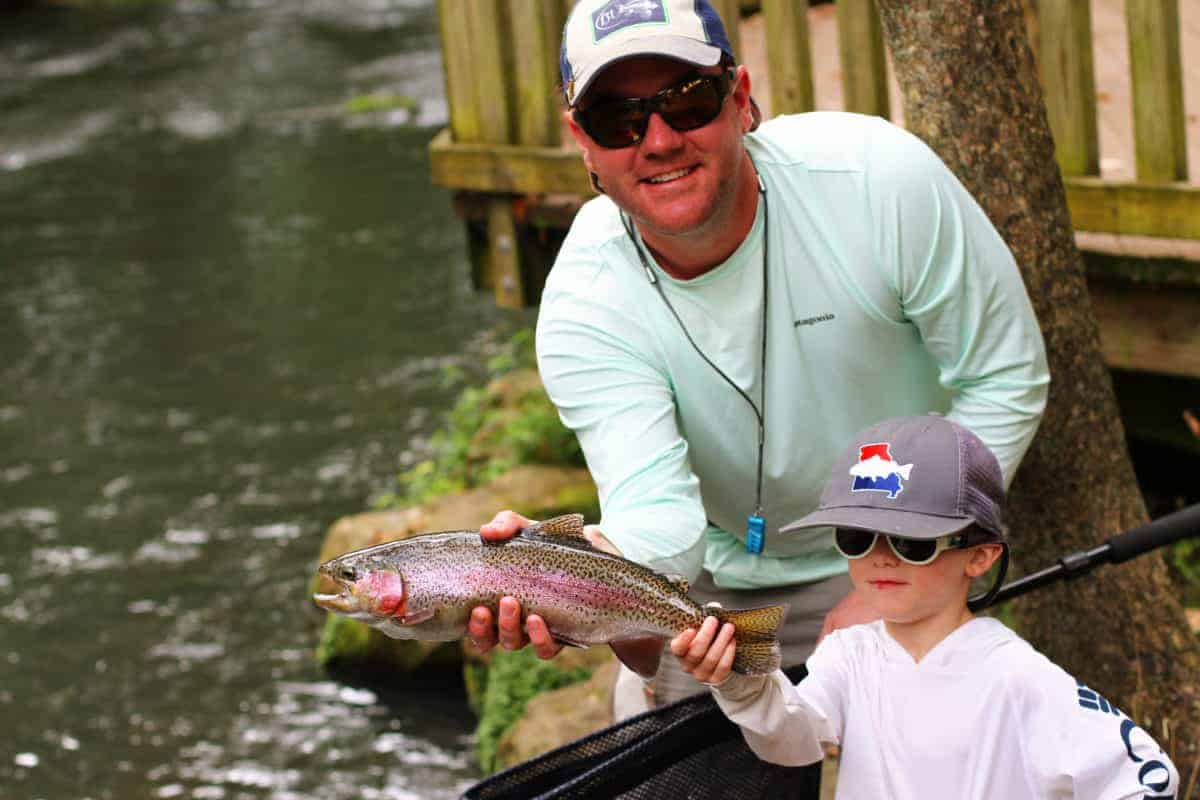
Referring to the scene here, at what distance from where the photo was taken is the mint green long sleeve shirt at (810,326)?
309 centimetres

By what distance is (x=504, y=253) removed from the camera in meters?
6.37

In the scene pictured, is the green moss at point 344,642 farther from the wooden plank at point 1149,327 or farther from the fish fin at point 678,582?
the fish fin at point 678,582

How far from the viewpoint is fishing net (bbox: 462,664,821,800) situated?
8.16ft

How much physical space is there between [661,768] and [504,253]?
3984mm

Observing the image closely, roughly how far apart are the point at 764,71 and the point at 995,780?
4.80 m

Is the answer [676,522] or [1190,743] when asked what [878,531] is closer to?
[676,522]

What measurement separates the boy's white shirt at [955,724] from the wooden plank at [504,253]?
12.3 feet

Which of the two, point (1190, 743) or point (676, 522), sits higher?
point (676, 522)

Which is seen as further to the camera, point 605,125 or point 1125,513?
point 1125,513

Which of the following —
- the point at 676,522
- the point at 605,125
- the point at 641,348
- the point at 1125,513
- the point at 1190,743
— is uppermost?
the point at 605,125

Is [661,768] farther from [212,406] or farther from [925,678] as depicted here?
[212,406]

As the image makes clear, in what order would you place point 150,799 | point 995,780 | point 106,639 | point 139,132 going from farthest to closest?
1. point 139,132
2. point 106,639
3. point 150,799
4. point 995,780

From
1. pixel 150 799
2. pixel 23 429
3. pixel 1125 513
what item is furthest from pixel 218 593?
pixel 1125 513

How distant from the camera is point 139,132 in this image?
691 inches
